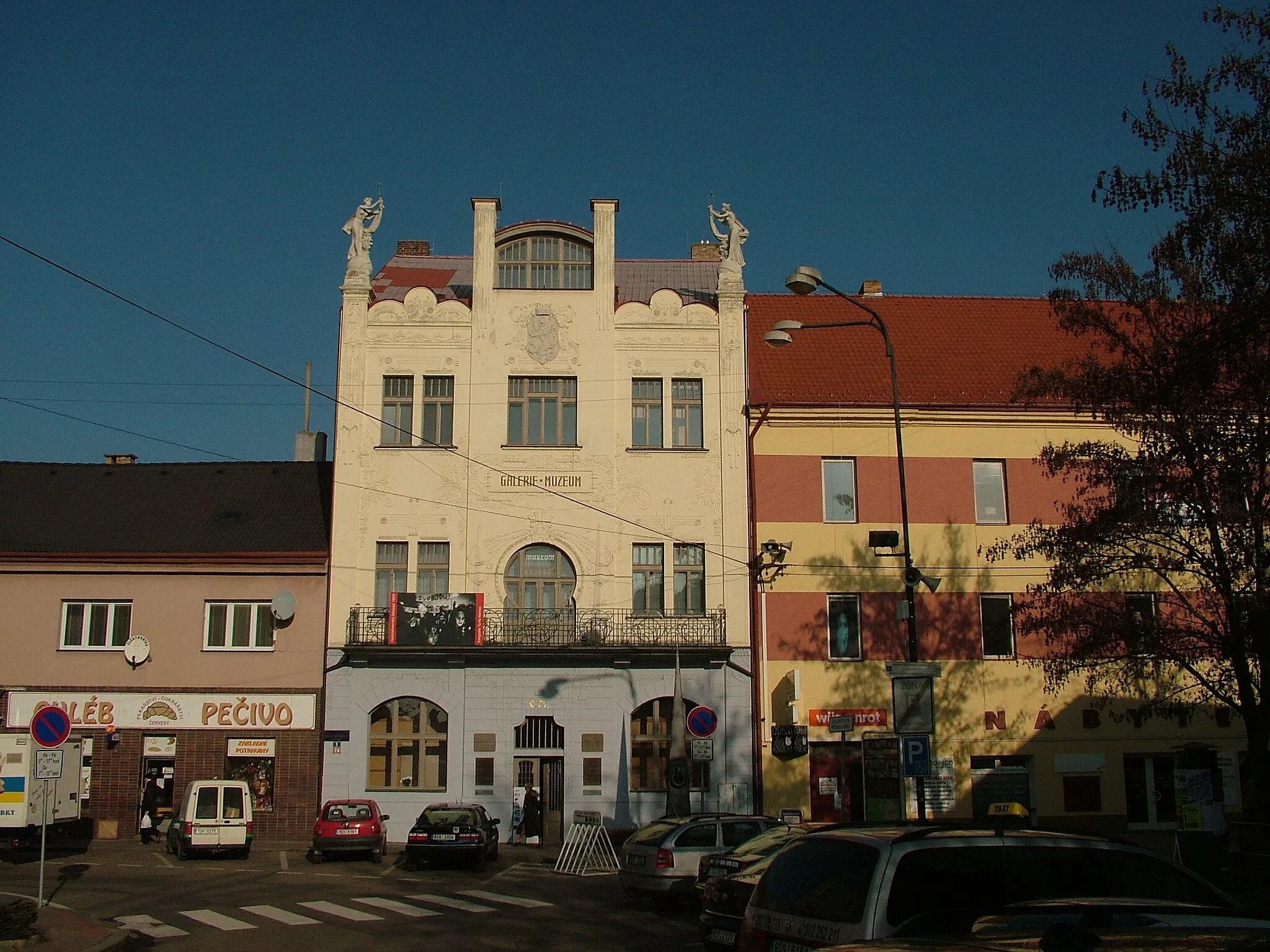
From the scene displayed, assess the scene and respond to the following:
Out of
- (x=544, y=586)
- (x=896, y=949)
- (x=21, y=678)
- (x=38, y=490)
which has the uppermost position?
(x=38, y=490)

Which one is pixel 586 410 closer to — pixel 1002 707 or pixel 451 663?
pixel 451 663

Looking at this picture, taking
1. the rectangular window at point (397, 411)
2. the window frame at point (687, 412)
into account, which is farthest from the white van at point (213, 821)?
the window frame at point (687, 412)

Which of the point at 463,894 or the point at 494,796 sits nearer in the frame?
the point at 463,894

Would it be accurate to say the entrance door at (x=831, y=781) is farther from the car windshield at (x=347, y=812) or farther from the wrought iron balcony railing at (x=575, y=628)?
the car windshield at (x=347, y=812)

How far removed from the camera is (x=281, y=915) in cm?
1833

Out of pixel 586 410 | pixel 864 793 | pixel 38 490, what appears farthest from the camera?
pixel 38 490

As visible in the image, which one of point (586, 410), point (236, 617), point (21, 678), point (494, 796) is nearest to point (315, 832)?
point (494, 796)

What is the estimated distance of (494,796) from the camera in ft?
98.0

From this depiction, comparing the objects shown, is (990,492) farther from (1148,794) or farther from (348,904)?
(348,904)

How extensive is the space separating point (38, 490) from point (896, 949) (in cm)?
3460

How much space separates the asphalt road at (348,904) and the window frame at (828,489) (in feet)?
36.4

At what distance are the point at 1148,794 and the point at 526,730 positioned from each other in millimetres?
15339

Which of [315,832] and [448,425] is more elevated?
[448,425]

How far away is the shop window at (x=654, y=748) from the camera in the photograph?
3006cm
